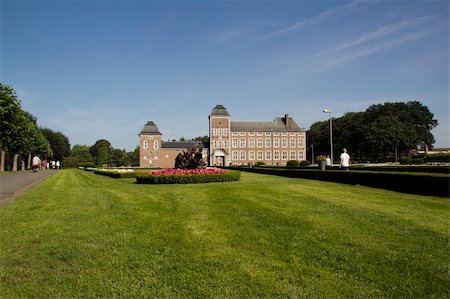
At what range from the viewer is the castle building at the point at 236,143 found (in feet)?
286

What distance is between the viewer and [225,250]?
584 centimetres

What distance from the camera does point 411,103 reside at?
87750mm

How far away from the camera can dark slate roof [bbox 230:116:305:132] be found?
90438 millimetres

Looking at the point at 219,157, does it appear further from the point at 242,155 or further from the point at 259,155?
the point at 259,155

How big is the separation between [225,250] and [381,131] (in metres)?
71.5

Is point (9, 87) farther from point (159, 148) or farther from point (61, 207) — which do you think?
point (159, 148)

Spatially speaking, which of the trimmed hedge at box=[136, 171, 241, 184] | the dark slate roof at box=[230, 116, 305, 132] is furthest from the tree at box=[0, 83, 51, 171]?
the dark slate roof at box=[230, 116, 305, 132]

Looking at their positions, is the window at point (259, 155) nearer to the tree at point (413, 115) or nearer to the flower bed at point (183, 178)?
the tree at point (413, 115)

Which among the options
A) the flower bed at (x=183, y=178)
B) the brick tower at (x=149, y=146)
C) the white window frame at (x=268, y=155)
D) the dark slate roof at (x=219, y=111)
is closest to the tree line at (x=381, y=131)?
the white window frame at (x=268, y=155)

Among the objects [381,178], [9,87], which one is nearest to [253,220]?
[381,178]

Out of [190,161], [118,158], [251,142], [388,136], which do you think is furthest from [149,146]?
[190,161]

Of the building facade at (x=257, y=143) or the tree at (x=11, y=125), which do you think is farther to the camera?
the building facade at (x=257, y=143)

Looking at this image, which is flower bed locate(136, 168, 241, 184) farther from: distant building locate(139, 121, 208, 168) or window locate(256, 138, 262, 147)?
window locate(256, 138, 262, 147)

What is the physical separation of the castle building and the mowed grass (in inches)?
3060
